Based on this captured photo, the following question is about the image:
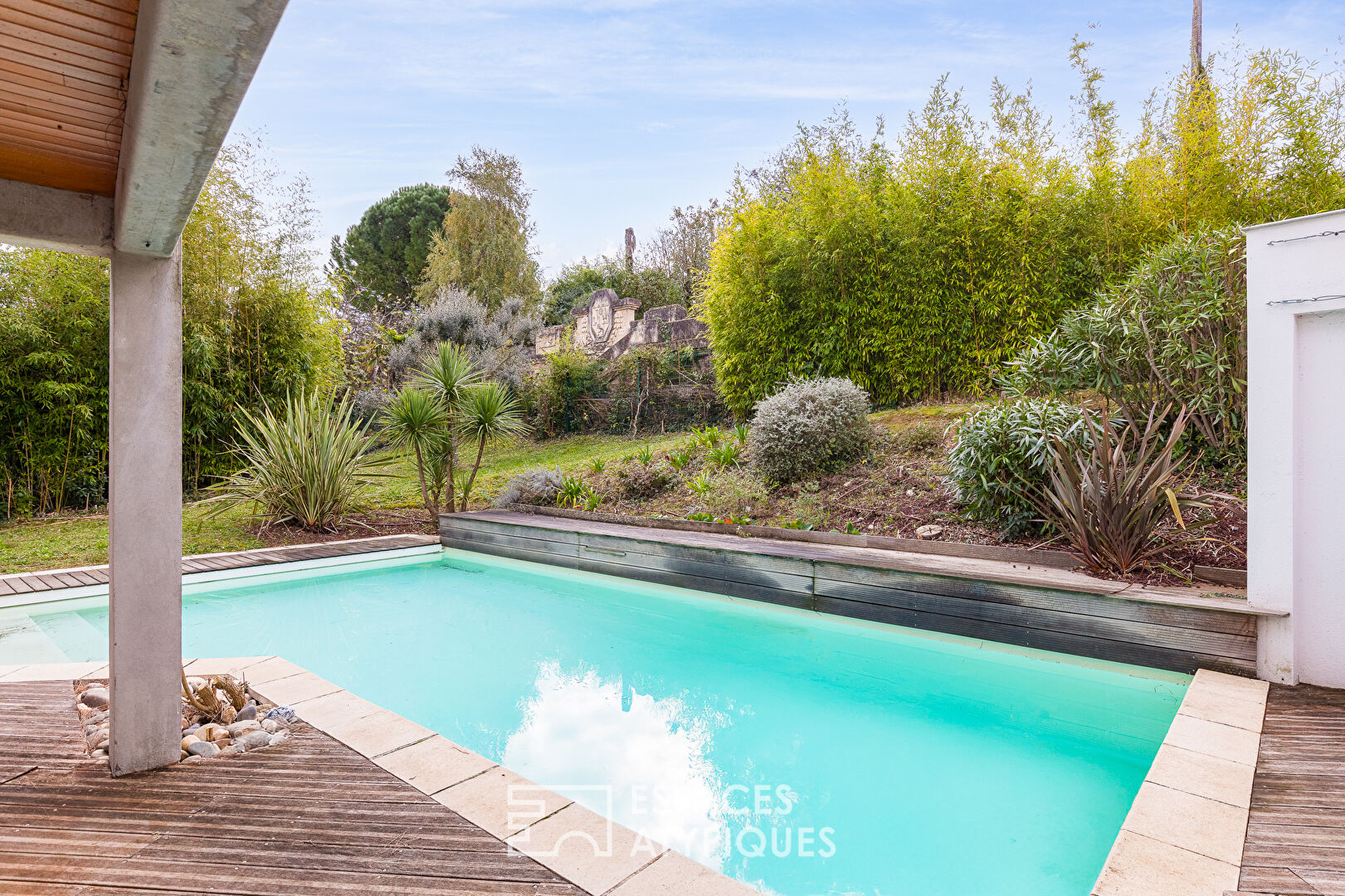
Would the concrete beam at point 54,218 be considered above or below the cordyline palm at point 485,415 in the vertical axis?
above

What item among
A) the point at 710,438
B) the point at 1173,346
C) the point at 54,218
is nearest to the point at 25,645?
the point at 54,218

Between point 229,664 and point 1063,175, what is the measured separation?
760cm

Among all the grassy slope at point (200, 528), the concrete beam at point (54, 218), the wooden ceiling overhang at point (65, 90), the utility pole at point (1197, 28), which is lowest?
the grassy slope at point (200, 528)

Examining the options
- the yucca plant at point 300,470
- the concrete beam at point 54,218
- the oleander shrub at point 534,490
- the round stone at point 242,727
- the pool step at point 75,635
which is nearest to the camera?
the concrete beam at point 54,218

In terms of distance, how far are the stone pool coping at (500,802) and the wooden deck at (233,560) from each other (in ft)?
6.34

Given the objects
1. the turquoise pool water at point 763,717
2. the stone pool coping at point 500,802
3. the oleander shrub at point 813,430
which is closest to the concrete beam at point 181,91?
the stone pool coping at point 500,802

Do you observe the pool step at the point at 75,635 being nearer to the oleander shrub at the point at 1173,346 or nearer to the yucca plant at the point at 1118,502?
the yucca plant at the point at 1118,502

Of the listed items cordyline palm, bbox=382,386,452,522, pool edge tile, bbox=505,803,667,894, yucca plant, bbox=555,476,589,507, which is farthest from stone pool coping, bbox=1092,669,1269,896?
cordyline palm, bbox=382,386,452,522

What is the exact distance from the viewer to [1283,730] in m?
2.20

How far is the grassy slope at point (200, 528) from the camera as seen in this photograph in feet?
18.6

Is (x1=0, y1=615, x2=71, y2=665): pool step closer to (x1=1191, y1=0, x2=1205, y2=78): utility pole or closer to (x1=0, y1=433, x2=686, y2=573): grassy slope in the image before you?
(x1=0, y1=433, x2=686, y2=573): grassy slope

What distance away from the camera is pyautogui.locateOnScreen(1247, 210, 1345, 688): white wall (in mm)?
2521

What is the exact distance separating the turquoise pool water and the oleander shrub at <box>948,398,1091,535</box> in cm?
133

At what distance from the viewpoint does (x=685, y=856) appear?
5.33 feet
